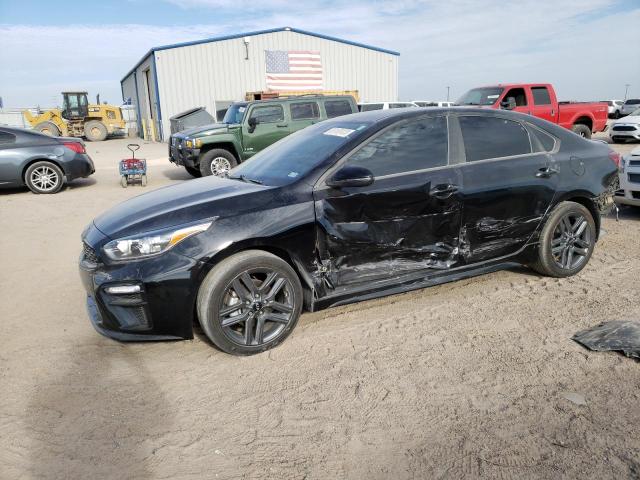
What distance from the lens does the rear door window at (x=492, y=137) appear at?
13.5 feet

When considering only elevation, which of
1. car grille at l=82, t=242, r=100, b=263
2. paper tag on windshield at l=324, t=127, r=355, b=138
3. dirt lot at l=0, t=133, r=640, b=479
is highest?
paper tag on windshield at l=324, t=127, r=355, b=138

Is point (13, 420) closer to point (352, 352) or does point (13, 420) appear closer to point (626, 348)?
point (352, 352)

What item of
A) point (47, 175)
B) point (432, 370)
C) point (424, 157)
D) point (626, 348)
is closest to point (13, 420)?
point (432, 370)

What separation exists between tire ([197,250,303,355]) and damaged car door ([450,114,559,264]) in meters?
1.54

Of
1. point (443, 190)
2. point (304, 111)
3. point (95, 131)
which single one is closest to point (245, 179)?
point (443, 190)

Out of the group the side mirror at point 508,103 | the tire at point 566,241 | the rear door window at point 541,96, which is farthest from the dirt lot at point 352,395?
the rear door window at point 541,96

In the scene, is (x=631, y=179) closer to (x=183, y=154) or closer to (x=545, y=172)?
(x=545, y=172)

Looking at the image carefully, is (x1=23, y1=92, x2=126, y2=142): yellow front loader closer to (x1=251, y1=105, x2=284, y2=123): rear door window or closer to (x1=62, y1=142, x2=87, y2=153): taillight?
(x1=62, y1=142, x2=87, y2=153): taillight

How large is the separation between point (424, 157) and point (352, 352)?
5.36 ft

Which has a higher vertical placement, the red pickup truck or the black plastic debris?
the red pickup truck

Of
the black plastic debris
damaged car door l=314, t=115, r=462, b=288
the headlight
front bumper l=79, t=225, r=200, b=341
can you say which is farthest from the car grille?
the black plastic debris

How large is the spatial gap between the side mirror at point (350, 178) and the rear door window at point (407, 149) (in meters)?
0.15

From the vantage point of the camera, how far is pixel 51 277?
201 inches

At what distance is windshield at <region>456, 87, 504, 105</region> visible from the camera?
13.9 metres
